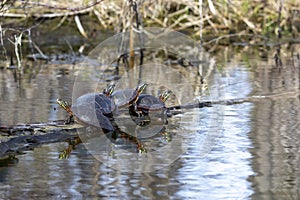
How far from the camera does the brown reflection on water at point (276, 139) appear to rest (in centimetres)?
377

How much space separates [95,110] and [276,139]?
1133mm

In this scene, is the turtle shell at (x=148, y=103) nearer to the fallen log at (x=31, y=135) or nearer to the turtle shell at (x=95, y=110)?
the turtle shell at (x=95, y=110)

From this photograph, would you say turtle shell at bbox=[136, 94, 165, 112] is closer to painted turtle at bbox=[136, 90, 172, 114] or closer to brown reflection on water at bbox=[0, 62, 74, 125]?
painted turtle at bbox=[136, 90, 172, 114]

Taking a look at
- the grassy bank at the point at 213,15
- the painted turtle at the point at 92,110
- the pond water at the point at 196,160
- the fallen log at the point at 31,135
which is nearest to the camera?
the pond water at the point at 196,160

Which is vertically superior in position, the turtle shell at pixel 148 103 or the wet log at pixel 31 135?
the turtle shell at pixel 148 103

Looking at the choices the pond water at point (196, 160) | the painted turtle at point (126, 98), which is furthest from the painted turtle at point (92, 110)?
the pond water at point (196, 160)

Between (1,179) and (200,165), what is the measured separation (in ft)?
3.35

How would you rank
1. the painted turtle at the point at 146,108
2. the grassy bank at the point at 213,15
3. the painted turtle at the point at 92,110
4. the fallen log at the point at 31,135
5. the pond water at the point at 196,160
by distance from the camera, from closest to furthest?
the pond water at the point at 196,160 < the fallen log at the point at 31,135 < the painted turtle at the point at 92,110 < the painted turtle at the point at 146,108 < the grassy bank at the point at 213,15

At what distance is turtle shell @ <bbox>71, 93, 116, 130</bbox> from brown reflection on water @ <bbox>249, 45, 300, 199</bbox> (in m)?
0.93

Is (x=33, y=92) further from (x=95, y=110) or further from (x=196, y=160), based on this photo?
(x=196, y=160)

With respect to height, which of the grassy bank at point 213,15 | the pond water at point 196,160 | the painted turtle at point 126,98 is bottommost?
the pond water at point 196,160

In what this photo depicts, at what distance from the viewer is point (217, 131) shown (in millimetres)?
5023

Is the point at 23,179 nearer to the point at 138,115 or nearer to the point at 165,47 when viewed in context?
the point at 138,115

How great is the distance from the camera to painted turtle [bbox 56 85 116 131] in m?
4.95
